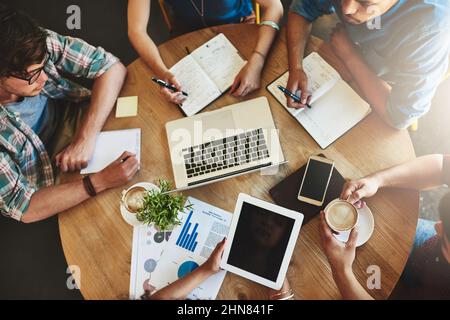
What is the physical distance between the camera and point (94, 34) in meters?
2.35

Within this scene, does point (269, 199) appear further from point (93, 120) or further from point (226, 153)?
point (93, 120)

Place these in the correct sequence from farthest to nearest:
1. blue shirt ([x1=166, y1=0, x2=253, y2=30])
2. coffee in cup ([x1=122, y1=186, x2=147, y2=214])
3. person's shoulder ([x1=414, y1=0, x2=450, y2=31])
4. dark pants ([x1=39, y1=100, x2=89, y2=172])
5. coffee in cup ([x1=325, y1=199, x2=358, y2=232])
Answer: blue shirt ([x1=166, y1=0, x2=253, y2=30]) → dark pants ([x1=39, y1=100, x2=89, y2=172]) → coffee in cup ([x1=122, y1=186, x2=147, y2=214]) → coffee in cup ([x1=325, y1=199, x2=358, y2=232]) → person's shoulder ([x1=414, y1=0, x2=450, y2=31])

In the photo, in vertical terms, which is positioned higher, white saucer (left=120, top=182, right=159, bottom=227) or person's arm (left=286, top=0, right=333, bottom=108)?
person's arm (left=286, top=0, right=333, bottom=108)

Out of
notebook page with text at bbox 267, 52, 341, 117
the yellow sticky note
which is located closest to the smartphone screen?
notebook page with text at bbox 267, 52, 341, 117

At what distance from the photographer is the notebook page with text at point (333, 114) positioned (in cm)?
130

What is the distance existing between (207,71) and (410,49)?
0.75m

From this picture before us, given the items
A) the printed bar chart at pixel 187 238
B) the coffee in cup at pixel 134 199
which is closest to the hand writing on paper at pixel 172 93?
the coffee in cup at pixel 134 199

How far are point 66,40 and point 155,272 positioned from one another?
3.32 feet

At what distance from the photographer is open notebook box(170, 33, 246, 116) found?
4.60ft

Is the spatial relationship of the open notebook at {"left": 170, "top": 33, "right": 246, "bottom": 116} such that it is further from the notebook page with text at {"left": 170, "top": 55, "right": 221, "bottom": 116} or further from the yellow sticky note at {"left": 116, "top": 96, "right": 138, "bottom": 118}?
the yellow sticky note at {"left": 116, "top": 96, "right": 138, "bottom": 118}

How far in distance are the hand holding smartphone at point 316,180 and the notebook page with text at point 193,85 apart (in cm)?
48

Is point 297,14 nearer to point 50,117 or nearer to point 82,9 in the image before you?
point 50,117

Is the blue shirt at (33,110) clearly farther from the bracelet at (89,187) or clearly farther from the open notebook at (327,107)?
the open notebook at (327,107)

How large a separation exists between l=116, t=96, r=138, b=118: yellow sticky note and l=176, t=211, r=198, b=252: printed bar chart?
0.52 metres
